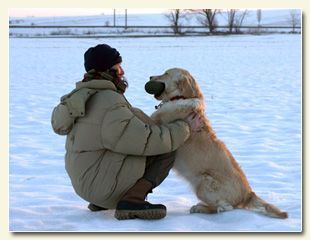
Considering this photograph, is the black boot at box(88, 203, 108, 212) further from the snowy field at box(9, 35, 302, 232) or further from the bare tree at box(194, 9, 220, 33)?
the bare tree at box(194, 9, 220, 33)

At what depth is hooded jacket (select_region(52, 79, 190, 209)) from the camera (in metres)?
3.93

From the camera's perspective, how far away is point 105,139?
394 centimetres

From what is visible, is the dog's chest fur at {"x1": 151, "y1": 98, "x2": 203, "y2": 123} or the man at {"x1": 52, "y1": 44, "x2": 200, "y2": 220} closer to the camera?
the man at {"x1": 52, "y1": 44, "x2": 200, "y2": 220}

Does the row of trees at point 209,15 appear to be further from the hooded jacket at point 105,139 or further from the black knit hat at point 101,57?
the hooded jacket at point 105,139

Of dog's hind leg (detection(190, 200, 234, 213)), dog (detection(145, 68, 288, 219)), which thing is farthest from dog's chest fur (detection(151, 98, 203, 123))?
dog's hind leg (detection(190, 200, 234, 213))

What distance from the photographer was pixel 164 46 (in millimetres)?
17594

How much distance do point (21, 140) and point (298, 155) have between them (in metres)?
3.02

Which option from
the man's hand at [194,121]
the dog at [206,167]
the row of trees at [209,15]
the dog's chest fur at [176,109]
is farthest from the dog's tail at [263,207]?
the row of trees at [209,15]

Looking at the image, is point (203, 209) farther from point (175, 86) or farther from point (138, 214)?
point (175, 86)

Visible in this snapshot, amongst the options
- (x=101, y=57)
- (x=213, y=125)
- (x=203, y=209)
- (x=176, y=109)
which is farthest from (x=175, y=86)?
(x=213, y=125)

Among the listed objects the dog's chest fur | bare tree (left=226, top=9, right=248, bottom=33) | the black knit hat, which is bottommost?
the dog's chest fur

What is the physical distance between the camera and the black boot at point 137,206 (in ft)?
13.3

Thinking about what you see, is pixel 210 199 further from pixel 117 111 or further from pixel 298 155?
pixel 298 155

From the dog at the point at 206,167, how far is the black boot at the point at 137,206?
0.36m
